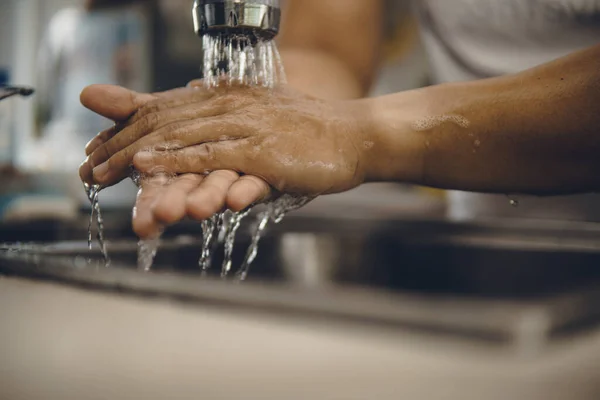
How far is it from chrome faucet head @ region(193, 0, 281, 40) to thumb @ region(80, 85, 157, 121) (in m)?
0.12

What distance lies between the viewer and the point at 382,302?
0.35 metres

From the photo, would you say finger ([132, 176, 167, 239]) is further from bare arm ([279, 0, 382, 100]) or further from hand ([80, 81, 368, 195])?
bare arm ([279, 0, 382, 100])

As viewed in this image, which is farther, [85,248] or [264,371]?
[85,248]

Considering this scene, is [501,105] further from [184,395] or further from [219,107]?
[184,395]

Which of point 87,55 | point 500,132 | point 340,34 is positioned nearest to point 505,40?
point 340,34

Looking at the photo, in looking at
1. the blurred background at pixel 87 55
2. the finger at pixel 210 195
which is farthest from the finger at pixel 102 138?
the blurred background at pixel 87 55

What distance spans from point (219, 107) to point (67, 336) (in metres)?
0.23

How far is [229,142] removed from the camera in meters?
0.49

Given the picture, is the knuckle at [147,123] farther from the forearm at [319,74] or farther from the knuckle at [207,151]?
the forearm at [319,74]

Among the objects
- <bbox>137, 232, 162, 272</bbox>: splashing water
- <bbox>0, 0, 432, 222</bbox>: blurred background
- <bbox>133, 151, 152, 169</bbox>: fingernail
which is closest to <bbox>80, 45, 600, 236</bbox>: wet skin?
<bbox>133, 151, 152, 169</bbox>: fingernail

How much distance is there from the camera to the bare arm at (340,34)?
3.51ft

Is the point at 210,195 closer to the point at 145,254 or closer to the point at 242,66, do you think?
the point at 242,66

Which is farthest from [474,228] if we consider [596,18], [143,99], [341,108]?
[143,99]

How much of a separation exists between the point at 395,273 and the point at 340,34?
438mm
